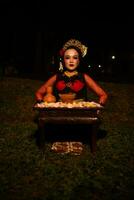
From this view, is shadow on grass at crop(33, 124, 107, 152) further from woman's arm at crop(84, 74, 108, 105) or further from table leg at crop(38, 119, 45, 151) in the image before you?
woman's arm at crop(84, 74, 108, 105)

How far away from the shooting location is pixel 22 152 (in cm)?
730

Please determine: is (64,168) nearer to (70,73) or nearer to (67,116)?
(67,116)

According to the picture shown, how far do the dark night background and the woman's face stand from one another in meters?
14.0

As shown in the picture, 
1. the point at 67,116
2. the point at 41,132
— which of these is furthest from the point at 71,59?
A: the point at 41,132

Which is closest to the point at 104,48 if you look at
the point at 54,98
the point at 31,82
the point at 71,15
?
the point at 71,15

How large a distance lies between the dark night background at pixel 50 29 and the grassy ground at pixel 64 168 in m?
13.1

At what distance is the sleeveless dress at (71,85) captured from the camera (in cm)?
775

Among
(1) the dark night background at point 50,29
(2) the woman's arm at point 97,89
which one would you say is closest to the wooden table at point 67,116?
(2) the woman's arm at point 97,89

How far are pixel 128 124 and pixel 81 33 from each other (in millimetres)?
26096

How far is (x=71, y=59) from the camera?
7.80 meters

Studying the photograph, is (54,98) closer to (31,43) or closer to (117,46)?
(31,43)

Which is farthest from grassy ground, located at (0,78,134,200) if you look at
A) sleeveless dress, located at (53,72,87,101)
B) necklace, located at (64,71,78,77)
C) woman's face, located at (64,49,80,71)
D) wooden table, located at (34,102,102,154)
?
woman's face, located at (64,49,80,71)

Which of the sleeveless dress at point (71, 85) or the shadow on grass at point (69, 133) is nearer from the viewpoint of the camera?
the sleeveless dress at point (71, 85)

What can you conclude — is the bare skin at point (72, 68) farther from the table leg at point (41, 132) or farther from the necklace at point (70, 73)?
the table leg at point (41, 132)
